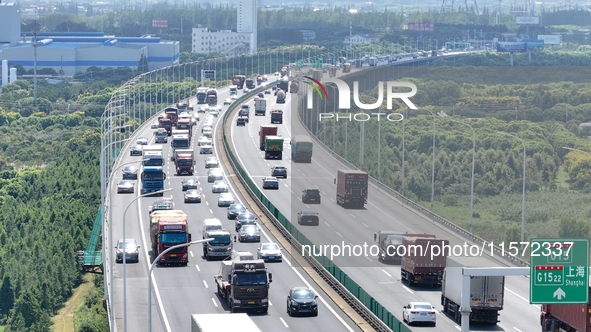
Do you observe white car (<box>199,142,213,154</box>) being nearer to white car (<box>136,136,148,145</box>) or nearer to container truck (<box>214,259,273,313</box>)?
white car (<box>136,136,148,145</box>)

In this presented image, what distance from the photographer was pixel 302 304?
60.9m

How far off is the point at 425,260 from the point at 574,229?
4666 centimetres

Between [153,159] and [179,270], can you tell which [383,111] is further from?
[179,270]

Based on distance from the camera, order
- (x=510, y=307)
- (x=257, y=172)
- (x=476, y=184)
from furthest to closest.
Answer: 1. (x=476, y=184)
2. (x=257, y=172)
3. (x=510, y=307)

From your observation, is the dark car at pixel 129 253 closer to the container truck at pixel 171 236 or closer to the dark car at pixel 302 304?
the container truck at pixel 171 236

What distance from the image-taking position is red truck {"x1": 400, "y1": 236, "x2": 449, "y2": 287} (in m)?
67.2

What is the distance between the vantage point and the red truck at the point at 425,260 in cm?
6725

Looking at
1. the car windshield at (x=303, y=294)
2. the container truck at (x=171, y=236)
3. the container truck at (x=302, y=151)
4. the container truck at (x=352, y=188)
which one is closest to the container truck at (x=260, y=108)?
the container truck at (x=302, y=151)

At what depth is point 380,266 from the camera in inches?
3022

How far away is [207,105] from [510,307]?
13288cm

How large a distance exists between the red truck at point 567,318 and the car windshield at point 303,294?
1234cm

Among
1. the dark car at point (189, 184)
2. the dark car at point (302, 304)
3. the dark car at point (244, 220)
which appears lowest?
the dark car at point (189, 184)

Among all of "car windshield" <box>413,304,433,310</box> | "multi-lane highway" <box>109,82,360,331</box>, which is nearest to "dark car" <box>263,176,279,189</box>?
"multi-lane highway" <box>109,82,360,331</box>

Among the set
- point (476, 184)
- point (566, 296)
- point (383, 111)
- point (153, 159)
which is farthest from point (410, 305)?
point (383, 111)
